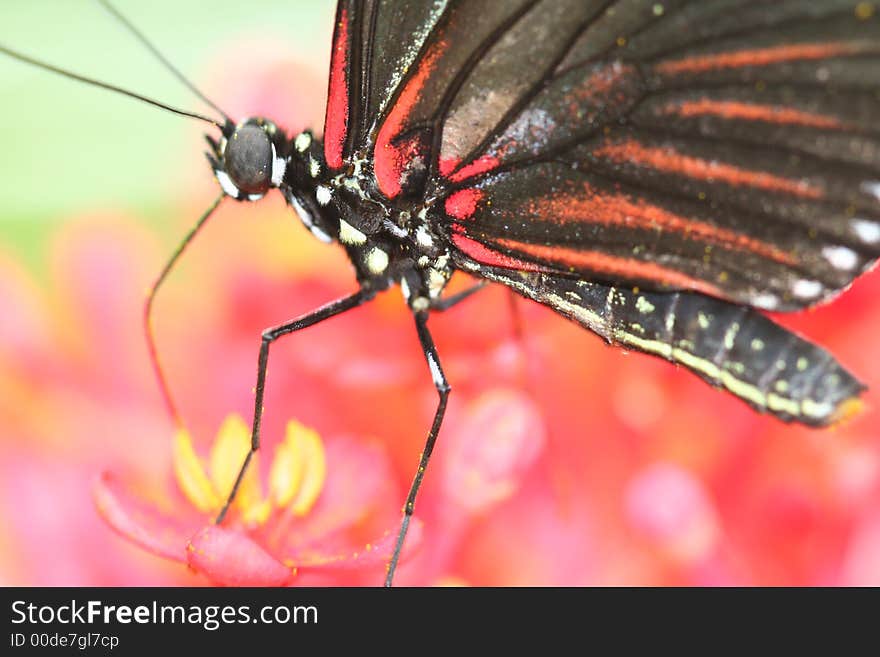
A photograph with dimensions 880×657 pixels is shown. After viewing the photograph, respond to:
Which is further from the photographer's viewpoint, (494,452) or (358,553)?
(494,452)

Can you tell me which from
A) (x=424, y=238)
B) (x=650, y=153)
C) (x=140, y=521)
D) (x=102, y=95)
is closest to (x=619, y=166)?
(x=650, y=153)

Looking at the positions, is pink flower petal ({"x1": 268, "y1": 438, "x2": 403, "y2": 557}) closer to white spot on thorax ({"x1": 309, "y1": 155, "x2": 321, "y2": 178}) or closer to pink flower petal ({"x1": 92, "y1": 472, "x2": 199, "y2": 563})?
pink flower petal ({"x1": 92, "y1": 472, "x2": 199, "y2": 563})

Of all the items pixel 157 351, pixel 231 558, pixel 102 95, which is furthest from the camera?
pixel 102 95

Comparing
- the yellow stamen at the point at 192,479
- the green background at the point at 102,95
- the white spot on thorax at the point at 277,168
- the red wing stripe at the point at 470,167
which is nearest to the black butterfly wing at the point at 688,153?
the red wing stripe at the point at 470,167

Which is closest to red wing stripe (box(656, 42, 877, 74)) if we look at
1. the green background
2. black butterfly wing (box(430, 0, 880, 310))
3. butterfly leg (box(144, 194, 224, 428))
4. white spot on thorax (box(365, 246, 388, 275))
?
black butterfly wing (box(430, 0, 880, 310))

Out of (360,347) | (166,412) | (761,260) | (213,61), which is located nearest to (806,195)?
(761,260)

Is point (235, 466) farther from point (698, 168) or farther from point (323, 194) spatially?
point (698, 168)

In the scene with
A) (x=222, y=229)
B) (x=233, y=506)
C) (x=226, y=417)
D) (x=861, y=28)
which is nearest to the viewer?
(x=861, y=28)

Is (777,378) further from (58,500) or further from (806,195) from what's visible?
(58,500)
